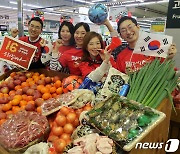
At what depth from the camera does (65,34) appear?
300cm

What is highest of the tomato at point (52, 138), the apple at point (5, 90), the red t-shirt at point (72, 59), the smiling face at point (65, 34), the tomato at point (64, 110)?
the smiling face at point (65, 34)

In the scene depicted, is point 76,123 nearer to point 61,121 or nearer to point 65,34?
point 61,121

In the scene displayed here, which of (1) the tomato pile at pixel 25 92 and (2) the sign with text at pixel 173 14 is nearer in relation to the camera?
(1) the tomato pile at pixel 25 92

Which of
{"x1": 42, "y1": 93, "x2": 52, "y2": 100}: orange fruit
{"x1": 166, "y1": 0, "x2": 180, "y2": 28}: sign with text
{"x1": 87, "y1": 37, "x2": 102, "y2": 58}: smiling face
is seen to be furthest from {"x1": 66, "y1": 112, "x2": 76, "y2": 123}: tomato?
{"x1": 166, "y1": 0, "x2": 180, "y2": 28}: sign with text

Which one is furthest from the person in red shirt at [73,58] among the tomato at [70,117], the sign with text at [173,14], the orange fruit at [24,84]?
the sign with text at [173,14]

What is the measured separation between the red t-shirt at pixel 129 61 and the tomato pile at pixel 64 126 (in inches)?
41.3

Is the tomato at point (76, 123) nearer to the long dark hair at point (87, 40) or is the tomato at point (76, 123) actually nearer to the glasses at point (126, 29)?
the long dark hair at point (87, 40)

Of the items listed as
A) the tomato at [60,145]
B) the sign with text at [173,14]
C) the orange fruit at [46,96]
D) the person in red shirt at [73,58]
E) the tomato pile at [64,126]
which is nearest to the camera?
the tomato at [60,145]

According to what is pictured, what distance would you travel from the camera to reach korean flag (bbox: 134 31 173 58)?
201cm

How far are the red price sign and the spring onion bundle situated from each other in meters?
1.49

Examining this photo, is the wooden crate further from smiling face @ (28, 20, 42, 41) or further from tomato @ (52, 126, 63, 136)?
smiling face @ (28, 20, 42, 41)

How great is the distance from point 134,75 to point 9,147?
0.98 metres

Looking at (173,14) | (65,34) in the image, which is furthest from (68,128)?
(173,14)

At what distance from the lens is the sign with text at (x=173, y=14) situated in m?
3.49
